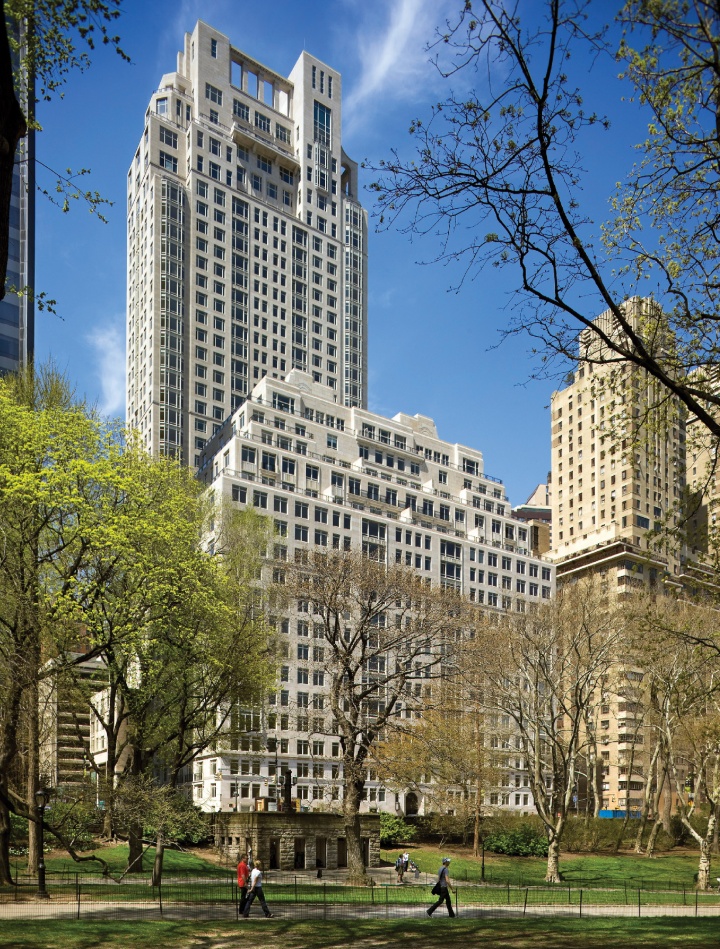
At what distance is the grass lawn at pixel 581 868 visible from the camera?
58.3m

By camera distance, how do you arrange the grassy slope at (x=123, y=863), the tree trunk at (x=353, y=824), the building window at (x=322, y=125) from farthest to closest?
1. the building window at (x=322, y=125)
2. the grassy slope at (x=123, y=863)
3. the tree trunk at (x=353, y=824)

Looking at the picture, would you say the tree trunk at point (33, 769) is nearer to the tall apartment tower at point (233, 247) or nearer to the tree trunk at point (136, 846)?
the tree trunk at point (136, 846)

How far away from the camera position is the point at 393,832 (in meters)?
75.2

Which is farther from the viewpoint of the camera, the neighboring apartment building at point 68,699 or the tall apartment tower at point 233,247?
the tall apartment tower at point 233,247

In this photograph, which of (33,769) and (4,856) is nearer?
(4,856)

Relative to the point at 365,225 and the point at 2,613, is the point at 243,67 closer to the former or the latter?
the point at 365,225

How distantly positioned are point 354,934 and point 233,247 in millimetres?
127592

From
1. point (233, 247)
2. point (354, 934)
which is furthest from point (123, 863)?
point (233, 247)

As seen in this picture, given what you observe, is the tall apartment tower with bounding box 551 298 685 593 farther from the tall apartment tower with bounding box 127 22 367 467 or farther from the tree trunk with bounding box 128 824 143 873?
the tree trunk with bounding box 128 824 143 873

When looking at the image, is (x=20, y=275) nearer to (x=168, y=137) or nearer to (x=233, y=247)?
(x=233, y=247)

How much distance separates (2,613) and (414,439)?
92127 millimetres

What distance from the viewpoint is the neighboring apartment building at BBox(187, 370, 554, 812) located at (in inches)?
3637

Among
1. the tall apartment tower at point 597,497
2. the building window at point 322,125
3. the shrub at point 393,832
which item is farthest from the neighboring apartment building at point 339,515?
the building window at point 322,125

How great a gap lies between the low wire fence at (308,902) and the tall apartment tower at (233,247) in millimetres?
93571
